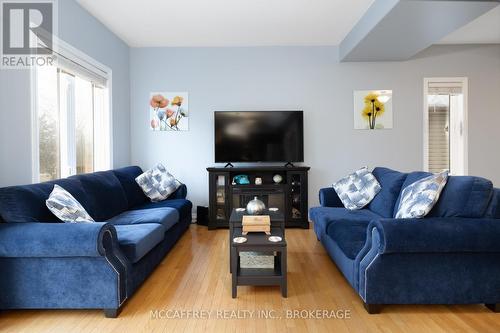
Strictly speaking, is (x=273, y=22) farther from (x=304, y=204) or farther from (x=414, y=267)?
(x=414, y=267)

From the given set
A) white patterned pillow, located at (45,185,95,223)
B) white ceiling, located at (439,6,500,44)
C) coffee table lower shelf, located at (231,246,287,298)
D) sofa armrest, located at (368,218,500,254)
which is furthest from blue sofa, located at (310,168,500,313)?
white ceiling, located at (439,6,500,44)

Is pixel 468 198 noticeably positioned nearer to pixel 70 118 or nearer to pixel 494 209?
pixel 494 209

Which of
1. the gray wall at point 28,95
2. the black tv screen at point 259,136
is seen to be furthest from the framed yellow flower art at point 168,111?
the black tv screen at point 259,136

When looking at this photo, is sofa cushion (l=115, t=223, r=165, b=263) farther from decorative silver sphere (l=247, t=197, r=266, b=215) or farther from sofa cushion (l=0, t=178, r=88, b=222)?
decorative silver sphere (l=247, t=197, r=266, b=215)

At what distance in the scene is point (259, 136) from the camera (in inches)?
182

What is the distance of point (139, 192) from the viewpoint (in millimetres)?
4012

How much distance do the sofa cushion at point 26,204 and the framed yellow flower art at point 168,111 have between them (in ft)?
7.99

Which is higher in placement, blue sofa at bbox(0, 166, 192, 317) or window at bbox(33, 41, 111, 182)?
window at bbox(33, 41, 111, 182)

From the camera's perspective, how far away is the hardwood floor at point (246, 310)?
6.41ft

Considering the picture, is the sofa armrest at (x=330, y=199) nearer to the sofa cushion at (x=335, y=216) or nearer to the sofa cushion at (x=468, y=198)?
the sofa cushion at (x=335, y=216)

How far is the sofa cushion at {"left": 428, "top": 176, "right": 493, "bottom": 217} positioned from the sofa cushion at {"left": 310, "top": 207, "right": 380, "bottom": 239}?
2.74ft

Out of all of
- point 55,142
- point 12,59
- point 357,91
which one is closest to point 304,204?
→ point 357,91

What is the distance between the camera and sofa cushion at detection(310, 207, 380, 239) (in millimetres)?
2966

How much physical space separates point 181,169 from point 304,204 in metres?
1.95
